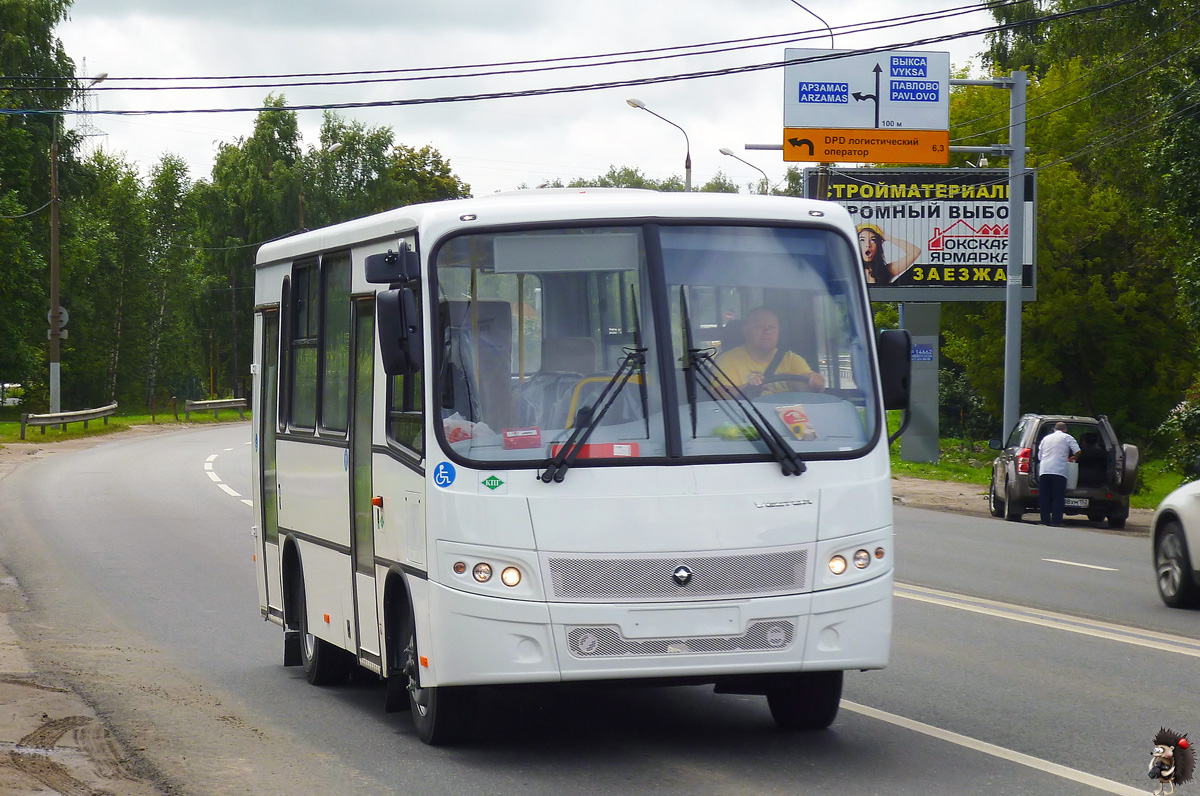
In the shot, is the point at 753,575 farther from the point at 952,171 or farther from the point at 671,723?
the point at 952,171

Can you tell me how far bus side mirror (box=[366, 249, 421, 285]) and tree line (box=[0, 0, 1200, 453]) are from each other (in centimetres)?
1831

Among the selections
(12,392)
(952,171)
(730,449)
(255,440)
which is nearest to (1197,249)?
(952,171)

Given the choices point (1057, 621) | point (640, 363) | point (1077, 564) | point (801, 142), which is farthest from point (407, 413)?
point (801, 142)

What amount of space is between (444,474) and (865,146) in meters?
30.9

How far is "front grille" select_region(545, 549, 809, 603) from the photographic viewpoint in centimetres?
700

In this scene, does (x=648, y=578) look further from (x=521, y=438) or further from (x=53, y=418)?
(x=53, y=418)

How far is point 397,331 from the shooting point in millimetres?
7254

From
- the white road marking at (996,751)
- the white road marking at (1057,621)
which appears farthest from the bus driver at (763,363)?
the white road marking at (1057,621)

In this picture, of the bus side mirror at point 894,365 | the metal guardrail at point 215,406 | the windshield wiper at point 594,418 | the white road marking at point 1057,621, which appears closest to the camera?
the windshield wiper at point 594,418

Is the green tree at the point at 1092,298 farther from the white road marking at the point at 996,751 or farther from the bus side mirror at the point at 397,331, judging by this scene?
the bus side mirror at the point at 397,331

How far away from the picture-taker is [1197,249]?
25.9 m

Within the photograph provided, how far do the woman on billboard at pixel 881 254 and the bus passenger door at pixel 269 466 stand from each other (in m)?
28.8

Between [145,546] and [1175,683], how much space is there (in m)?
13.1

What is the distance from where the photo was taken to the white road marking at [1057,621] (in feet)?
36.7
